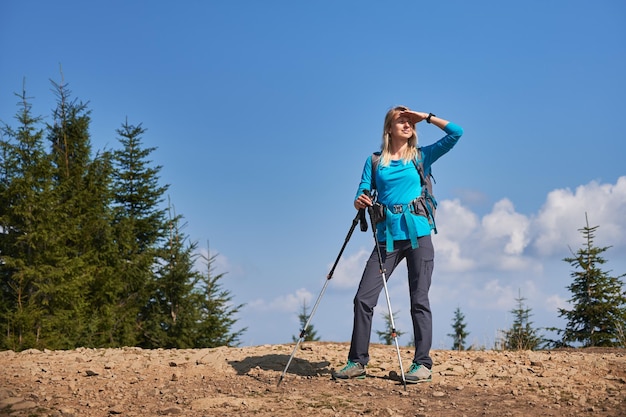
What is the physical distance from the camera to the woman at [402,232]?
23.8ft

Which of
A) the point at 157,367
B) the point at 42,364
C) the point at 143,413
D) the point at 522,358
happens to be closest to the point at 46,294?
the point at 42,364

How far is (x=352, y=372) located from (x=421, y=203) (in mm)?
2311

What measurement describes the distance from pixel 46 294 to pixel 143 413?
43.9ft

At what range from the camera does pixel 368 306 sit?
736cm

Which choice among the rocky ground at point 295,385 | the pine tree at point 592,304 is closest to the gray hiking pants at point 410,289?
the rocky ground at point 295,385

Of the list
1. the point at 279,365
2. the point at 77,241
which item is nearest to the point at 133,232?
the point at 77,241

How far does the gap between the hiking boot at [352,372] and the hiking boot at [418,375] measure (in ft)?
1.88

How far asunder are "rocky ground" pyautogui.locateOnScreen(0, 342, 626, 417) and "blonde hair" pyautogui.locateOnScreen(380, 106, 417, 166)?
2815 mm

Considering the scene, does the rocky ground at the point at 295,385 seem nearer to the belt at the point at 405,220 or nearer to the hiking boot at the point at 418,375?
the hiking boot at the point at 418,375

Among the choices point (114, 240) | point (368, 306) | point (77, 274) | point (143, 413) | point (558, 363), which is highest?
point (114, 240)

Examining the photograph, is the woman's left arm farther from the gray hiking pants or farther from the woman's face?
the gray hiking pants

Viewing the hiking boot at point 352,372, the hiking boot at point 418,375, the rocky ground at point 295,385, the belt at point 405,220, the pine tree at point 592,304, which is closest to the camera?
the rocky ground at point 295,385

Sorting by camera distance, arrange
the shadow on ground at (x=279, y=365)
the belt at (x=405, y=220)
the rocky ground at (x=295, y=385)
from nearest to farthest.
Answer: the rocky ground at (x=295, y=385) → the belt at (x=405, y=220) → the shadow on ground at (x=279, y=365)

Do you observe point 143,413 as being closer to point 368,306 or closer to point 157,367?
point 157,367
